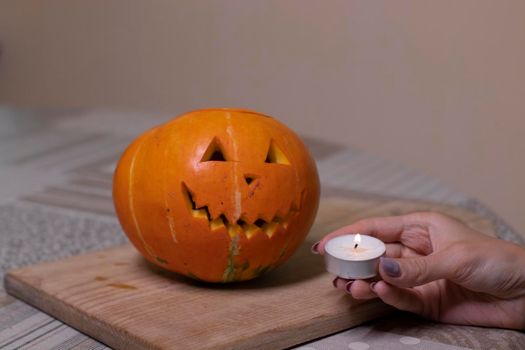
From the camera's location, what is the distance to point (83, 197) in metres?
1.43

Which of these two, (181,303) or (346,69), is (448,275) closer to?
(181,303)

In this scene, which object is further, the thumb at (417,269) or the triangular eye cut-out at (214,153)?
the triangular eye cut-out at (214,153)

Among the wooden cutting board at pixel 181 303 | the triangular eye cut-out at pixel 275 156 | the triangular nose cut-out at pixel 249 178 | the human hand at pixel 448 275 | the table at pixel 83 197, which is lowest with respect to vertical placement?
the table at pixel 83 197

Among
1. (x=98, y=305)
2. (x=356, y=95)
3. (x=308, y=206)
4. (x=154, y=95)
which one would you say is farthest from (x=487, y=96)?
(x=98, y=305)

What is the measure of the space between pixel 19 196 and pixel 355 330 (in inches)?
30.6

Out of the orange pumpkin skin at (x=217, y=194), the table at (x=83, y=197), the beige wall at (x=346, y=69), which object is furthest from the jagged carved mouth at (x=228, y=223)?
the beige wall at (x=346, y=69)

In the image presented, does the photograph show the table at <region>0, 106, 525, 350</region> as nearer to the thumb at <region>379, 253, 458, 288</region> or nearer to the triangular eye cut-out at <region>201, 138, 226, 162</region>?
the thumb at <region>379, 253, 458, 288</region>

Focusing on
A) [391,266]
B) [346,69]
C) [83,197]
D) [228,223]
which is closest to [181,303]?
[228,223]

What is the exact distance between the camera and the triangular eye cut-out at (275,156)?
94cm

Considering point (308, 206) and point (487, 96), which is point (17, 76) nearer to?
point (487, 96)

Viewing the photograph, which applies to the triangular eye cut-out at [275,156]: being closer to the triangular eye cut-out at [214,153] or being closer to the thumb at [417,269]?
the triangular eye cut-out at [214,153]

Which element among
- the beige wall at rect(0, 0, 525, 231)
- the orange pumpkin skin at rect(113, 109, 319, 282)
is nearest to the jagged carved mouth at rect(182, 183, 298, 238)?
the orange pumpkin skin at rect(113, 109, 319, 282)

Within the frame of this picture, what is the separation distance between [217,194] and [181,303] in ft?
0.40

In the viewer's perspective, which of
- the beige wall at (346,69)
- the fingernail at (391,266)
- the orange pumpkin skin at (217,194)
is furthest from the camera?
the beige wall at (346,69)
